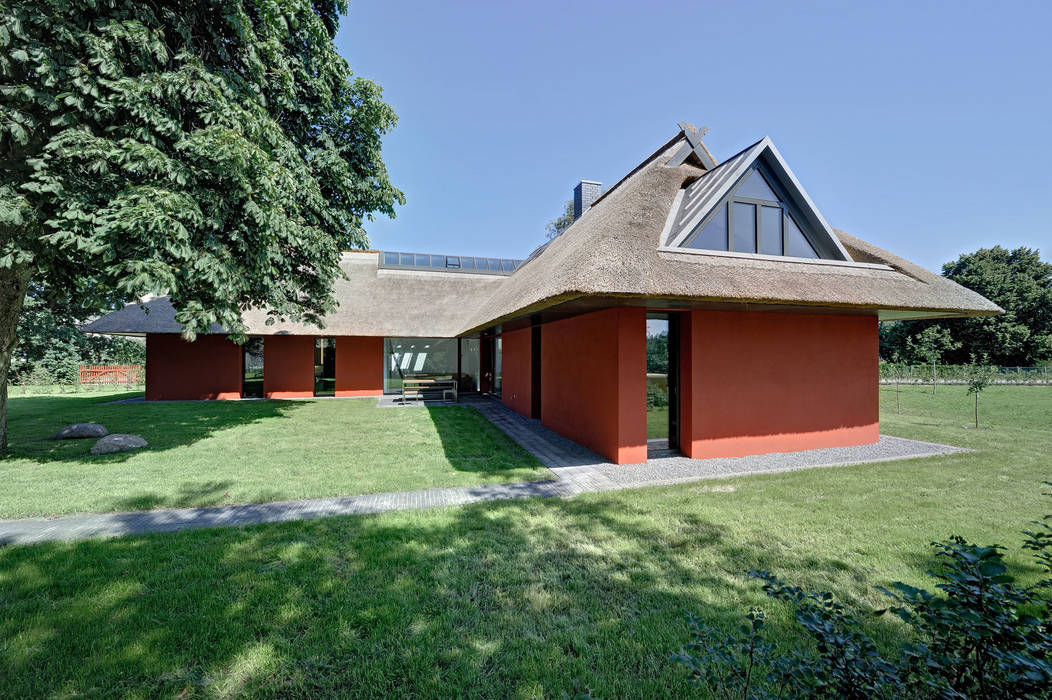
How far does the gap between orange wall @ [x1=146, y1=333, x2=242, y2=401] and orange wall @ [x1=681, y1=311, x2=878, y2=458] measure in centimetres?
1843

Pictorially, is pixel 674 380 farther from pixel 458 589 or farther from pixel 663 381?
pixel 458 589

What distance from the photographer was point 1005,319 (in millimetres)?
31797

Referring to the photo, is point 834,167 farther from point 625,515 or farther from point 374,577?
Result: point 374,577

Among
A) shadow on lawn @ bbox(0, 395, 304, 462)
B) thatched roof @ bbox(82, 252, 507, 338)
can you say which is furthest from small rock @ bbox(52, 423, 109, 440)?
thatched roof @ bbox(82, 252, 507, 338)

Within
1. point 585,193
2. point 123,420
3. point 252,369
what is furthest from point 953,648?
point 252,369

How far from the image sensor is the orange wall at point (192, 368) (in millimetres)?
16938

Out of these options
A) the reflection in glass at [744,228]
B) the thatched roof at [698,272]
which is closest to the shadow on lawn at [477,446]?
the thatched roof at [698,272]

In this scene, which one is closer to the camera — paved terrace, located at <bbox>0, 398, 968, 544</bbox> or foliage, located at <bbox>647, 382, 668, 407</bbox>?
paved terrace, located at <bbox>0, 398, 968, 544</bbox>

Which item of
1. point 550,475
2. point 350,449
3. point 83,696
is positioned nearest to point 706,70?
point 550,475

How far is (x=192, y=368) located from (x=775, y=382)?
69.2ft

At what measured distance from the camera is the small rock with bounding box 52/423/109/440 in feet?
30.8

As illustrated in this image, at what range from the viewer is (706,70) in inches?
374

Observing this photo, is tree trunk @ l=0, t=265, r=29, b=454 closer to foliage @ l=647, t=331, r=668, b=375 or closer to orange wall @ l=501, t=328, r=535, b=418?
orange wall @ l=501, t=328, r=535, b=418

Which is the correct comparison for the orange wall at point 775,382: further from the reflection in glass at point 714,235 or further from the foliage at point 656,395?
the reflection in glass at point 714,235
